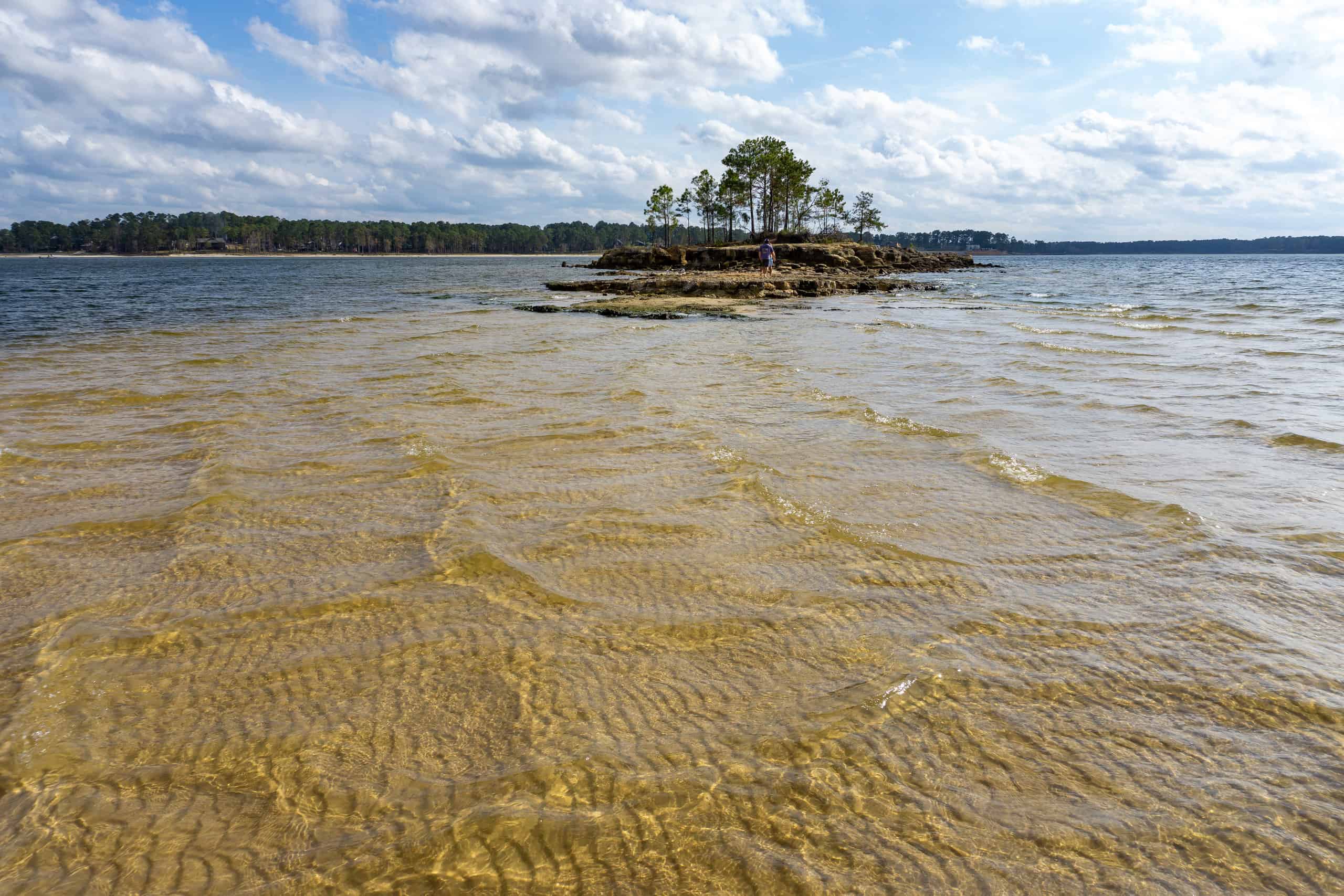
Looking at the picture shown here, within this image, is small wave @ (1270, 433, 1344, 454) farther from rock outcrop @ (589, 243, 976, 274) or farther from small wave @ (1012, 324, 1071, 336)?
rock outcrop @ (589, 243, 976, 274)

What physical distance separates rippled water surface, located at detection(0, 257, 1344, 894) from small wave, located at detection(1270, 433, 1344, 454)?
0.04 metres

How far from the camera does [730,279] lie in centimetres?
3625

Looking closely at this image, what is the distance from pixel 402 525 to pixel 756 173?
82.5 metres

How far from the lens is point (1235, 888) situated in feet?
7.54

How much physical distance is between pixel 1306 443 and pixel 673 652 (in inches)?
331

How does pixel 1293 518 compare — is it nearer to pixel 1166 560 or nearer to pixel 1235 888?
pixel 1166 560

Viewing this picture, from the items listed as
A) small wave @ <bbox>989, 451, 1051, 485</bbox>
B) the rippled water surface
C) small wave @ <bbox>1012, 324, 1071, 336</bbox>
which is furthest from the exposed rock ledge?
small wave @ <bbox>989, 451, 1051, 485</bbox>

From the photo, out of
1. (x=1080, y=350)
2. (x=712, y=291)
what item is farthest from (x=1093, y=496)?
(x=712, y=291)

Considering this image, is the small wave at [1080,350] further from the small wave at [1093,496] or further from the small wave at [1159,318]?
the small wave at [1093,496]

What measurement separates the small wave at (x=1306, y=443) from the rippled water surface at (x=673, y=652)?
0.14 feet

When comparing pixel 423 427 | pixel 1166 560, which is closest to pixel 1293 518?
pixel 1166 560

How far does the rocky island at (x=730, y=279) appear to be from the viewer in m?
28.5

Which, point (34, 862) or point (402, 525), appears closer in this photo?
point (34, 862)

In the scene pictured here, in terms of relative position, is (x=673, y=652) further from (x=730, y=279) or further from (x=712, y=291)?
(x=730, y=279)
